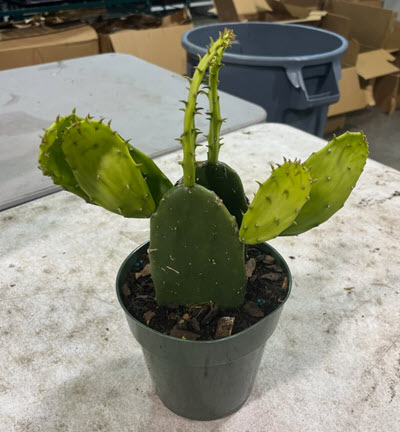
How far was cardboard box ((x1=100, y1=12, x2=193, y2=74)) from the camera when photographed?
182 centimetres

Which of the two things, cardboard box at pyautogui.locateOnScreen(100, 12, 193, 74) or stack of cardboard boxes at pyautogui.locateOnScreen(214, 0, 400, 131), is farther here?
stack of cardboard boxes at pyautogui.locateOnScreen(214, 0, 400, 131)

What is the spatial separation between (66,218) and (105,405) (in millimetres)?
374

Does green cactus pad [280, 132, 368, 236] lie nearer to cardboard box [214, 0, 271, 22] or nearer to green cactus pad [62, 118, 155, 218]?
green cactus pad [62, 118, 155, 218]

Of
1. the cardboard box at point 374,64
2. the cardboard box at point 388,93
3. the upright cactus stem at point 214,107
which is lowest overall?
the cardboard box at point 388,93

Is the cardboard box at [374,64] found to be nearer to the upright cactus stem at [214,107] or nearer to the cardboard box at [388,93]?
the cardboard box at [388,93]

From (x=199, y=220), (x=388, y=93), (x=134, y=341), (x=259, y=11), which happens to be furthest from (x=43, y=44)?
(x=388, y=93)

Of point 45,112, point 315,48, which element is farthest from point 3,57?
point 315,48

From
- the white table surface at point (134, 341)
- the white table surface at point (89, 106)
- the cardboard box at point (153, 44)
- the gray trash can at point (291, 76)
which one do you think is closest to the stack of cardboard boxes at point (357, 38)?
the cardboard box at point (153, 44)

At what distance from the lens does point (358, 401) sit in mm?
469

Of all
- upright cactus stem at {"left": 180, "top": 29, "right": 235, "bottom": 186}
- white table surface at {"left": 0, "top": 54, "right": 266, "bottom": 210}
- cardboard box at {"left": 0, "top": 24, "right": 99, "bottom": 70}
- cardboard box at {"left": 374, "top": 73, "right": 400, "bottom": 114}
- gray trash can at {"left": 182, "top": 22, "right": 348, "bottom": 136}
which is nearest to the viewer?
upright cactus stem at {"left": 180, "top": 29, "right": 235, "bottom": 186}

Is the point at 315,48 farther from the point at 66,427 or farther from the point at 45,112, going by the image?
the point at 66,427

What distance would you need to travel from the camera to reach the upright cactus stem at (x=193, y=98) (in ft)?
1.01

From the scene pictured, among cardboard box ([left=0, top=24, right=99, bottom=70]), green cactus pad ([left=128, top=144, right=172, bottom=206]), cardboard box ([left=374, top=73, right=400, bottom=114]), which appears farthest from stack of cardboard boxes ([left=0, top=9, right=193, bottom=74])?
green cactus pad ([left=128, top=144, right=172, bottom=206])

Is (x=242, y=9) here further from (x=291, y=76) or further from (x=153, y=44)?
(x=291, y=76)
